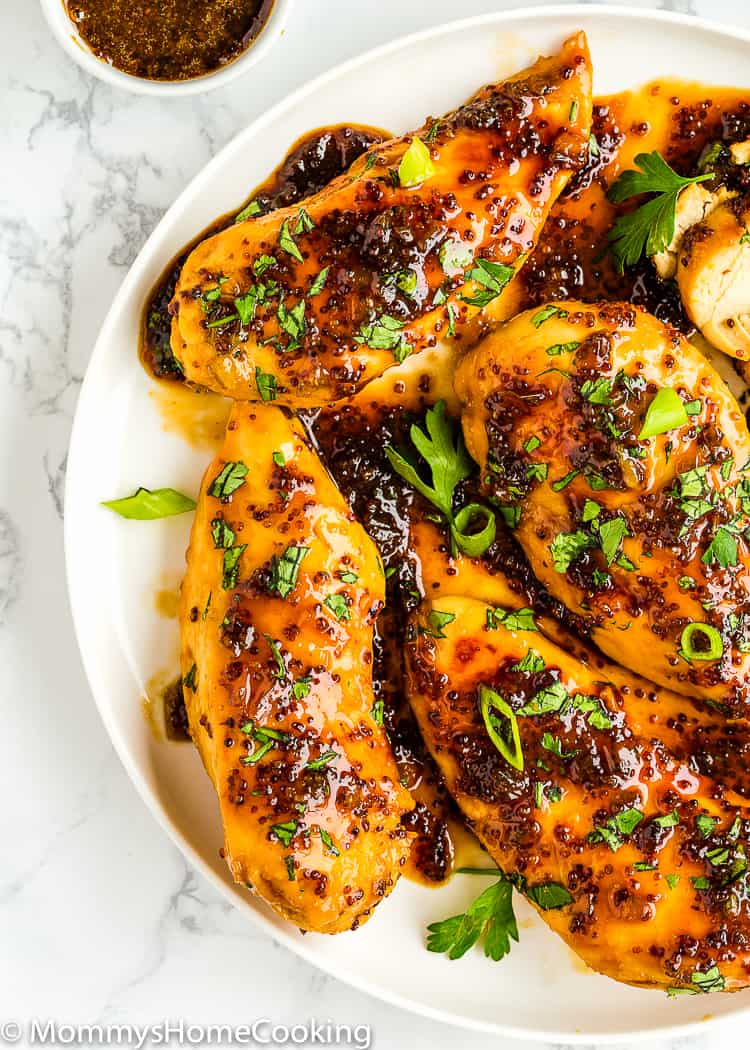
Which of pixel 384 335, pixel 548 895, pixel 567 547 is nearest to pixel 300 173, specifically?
pixel 384 335

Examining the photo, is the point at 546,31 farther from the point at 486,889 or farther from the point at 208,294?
the point at 486,889

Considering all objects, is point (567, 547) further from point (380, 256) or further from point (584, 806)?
point (380, 256)

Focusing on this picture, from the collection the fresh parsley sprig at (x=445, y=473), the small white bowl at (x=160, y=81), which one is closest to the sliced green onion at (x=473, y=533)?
the fresh parsley sprig at (x=445, y=473)

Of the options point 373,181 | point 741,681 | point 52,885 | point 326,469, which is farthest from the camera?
point 52,885

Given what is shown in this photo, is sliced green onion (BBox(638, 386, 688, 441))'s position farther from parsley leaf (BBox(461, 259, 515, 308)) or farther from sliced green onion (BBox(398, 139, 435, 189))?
sliced green onion (BBox(398, 139, 435, 189))

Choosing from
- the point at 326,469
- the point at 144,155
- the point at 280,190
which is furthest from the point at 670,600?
the point at 144,155
